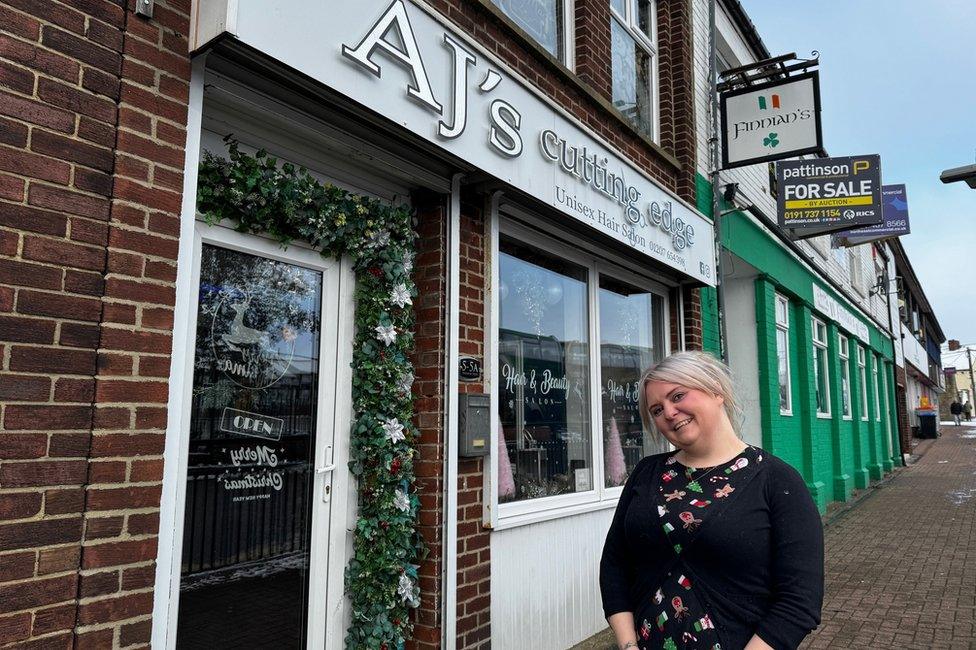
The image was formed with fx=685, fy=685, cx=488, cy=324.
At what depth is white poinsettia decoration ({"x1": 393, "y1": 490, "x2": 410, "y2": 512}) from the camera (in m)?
3.42

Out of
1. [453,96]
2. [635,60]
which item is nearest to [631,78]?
[635,60]

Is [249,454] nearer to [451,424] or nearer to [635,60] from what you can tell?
[451,424]

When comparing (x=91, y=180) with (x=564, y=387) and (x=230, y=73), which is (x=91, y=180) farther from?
(x=564, y=387)

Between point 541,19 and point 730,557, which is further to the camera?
point 541,19

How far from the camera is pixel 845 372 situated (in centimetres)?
1393

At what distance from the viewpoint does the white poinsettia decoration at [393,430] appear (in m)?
3.40

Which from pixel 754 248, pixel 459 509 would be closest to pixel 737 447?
pixel 459 509

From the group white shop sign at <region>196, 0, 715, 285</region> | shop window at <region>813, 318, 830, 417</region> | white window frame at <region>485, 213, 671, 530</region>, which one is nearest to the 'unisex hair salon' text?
white shop sign at <region>196, 0, 715, 285</region>

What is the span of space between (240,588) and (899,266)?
91.8 ft

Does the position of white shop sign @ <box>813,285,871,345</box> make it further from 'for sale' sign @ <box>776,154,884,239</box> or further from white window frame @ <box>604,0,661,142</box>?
white window frame @ <box>604,0,661,142</box>

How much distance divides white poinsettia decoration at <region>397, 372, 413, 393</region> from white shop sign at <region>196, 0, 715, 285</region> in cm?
115

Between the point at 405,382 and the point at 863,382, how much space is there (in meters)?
15.2

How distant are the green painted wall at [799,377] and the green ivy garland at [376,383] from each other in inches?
173

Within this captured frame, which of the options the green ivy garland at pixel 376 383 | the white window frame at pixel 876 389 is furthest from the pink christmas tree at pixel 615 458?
the white window frame at pixel 876 389
